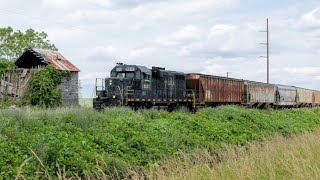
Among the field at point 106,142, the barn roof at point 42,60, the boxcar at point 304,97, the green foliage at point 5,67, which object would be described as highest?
the barn roof at point 42,60

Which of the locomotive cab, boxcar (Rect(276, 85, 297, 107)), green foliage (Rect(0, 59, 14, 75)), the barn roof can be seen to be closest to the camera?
the locomotive cab

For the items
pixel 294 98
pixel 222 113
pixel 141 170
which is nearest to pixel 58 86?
pixel 222 113

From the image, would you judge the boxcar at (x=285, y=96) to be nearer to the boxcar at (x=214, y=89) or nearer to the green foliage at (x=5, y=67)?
the boxcar at (x=214, y=89)

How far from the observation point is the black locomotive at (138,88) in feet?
82.2

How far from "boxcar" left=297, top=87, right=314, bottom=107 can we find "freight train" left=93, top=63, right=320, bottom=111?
33.1 feet

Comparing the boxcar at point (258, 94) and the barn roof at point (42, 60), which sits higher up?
the barn roof at point (42, 60)

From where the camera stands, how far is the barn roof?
112 ft

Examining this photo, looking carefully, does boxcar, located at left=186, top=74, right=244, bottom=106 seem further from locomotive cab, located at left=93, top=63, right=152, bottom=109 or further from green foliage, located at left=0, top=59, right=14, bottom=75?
green foliage, located at left=0, top=59, right=14, bottom=75

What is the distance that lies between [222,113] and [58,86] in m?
16.3

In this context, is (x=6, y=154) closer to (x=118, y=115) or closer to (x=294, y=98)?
(x=118, y=115)

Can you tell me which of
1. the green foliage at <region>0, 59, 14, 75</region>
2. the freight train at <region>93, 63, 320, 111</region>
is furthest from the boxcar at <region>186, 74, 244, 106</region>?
the green foliage at <region>0, 59, 14, 75</region>

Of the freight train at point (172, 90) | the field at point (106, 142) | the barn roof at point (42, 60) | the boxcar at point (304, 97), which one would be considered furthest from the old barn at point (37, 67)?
the boxcar at point (304, 97)

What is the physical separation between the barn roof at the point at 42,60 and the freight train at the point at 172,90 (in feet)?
28.8

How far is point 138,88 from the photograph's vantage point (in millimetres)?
25719
